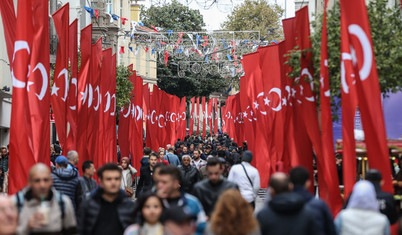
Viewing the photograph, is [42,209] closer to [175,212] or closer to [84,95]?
[175,212]

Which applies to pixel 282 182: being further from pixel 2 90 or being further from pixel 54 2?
pixel 54 2

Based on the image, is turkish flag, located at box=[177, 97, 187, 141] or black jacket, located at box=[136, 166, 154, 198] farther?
turkish flag, located at box=[177, 97, 187, 141]

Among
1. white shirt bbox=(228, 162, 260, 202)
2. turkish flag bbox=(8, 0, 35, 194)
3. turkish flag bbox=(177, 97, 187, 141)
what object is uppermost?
turkish flag bbox=(177, 97, 187, 141)

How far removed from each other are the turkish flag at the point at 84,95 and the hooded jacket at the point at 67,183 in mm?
5124

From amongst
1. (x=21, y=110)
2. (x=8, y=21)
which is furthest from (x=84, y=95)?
(x=21, y=110)

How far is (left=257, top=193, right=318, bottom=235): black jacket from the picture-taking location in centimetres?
660

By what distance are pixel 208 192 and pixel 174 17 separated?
7172 centimetres

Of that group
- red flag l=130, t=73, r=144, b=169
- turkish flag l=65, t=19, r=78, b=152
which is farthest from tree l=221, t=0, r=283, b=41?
turkish flag l=65, t=19, r=78, b=152

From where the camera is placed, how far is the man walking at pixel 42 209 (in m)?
6.71

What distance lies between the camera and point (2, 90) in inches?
1038

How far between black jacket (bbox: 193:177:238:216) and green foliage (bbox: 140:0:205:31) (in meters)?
70.0

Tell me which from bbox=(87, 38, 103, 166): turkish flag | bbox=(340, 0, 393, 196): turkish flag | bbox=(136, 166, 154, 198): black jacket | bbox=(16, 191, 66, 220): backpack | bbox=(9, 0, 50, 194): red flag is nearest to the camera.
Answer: bbox=(16, 191, 66, 220): backpack

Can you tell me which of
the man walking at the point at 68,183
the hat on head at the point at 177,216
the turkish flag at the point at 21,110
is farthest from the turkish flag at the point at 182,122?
the hat on head at the point at 177,216

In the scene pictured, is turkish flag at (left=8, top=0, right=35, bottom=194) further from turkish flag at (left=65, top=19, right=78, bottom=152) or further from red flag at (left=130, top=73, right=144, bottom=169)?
red flag at (left=130, top=73, right=144, bottom=169)
